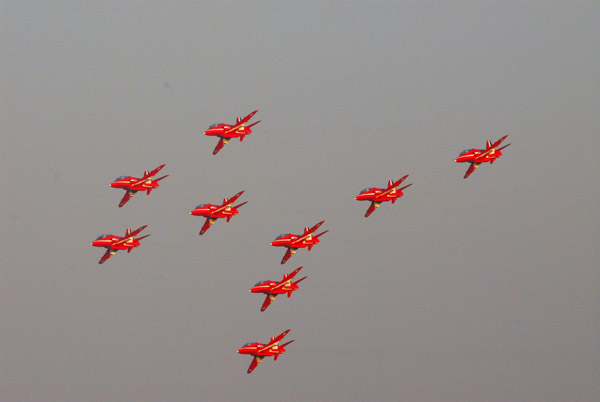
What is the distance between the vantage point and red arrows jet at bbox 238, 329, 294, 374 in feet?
328

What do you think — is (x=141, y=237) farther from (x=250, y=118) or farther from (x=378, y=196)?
(x=378, y=196)

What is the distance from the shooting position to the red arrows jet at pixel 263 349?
100 m

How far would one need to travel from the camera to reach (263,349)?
10031 centimetres

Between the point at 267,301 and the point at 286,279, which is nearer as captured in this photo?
the point at 286,279

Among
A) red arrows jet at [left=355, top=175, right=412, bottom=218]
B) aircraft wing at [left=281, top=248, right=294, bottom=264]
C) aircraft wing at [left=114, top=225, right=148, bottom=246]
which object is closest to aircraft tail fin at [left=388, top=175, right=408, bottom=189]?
red arrows jet at [left=355, top=175, right=412, bottom=218]

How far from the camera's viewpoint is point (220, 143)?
104m

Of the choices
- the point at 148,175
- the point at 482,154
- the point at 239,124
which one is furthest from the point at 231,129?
the point at 482,154

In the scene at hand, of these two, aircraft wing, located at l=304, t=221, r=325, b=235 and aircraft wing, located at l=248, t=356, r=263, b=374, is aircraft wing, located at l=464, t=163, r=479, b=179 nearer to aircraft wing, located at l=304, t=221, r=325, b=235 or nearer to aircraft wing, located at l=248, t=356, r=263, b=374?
aircraft wing, located at l=304, t=221, r=325, b=235

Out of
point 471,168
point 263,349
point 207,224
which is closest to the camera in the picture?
point 263,349

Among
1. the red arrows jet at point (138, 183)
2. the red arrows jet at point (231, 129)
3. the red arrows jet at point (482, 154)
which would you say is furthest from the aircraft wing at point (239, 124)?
the red arrows jet at point (482, 154)

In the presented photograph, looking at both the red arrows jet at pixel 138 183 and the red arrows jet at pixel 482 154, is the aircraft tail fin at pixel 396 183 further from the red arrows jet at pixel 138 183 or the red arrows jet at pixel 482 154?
the red arrows jet at pixel 138 183

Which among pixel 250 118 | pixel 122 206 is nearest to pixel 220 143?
pixel 250 118

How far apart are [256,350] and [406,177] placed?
61.3 feet

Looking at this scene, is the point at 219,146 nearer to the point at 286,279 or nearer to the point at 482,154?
the point at 286,279
